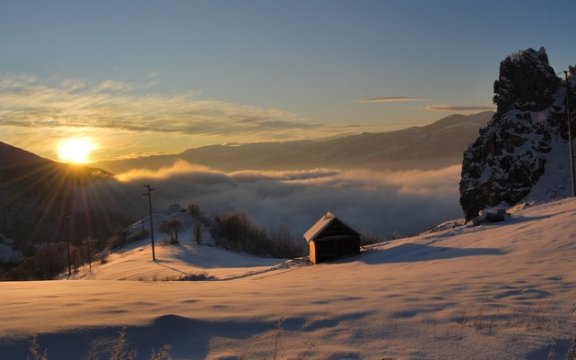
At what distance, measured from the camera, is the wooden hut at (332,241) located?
124 ft

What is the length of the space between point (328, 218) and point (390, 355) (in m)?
33.9

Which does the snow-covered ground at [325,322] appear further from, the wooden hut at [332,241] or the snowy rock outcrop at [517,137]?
the snowy rock outcrop at [517,137]

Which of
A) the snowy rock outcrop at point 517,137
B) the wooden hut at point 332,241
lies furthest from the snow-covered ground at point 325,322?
the snowy rock outcrop at point 517,137

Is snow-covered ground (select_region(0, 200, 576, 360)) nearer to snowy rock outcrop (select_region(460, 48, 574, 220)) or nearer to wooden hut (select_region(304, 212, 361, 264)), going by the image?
wooden hut (select_region(304, 212, 361, 264))

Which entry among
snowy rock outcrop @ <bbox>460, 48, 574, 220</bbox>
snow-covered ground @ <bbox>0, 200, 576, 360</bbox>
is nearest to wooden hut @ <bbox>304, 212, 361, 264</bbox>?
snowy rock outcrop @ <bbox>460, 48, 574, 220</bbox>

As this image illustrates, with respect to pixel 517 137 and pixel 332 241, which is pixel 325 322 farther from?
pixel 517 137

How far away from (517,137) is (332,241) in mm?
30585

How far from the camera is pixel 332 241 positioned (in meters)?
38.3

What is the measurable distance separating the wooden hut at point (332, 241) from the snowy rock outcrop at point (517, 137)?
21.8m

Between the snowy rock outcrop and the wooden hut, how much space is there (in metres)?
21.8

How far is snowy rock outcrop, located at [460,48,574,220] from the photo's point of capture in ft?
172

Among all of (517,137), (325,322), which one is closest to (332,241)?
(325,322)

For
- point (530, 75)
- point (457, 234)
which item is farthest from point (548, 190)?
point (457, 234)

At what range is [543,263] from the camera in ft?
54.0
